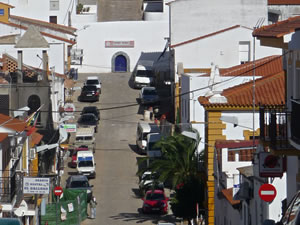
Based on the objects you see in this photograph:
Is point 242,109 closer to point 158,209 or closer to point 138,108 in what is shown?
point 158,209

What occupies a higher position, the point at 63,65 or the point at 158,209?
the point at 63,65

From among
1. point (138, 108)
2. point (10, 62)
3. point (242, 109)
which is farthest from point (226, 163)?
point (138, 108)

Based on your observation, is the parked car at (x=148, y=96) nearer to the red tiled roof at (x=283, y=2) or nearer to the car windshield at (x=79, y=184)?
the red tiled roof at (x=283, y=2)

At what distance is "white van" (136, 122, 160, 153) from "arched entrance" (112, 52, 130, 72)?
85.8ft

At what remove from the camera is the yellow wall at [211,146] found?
4491 centimetres

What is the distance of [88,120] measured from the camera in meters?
75.1

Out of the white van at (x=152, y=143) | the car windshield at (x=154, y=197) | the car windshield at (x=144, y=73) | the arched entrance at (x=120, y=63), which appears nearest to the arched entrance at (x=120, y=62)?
the arched entrance at (x=120, y=63)

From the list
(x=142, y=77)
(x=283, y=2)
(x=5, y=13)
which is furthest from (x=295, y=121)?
(x=142, y=77)

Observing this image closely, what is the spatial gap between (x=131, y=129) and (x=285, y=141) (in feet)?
167

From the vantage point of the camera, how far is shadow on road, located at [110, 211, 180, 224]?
54.3 meters

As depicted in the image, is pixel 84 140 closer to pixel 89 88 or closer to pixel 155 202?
pixel 89 88

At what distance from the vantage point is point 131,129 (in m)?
76.4

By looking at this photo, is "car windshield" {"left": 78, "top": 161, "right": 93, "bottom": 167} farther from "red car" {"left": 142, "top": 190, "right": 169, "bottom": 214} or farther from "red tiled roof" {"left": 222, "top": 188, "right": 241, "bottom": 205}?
"red tiled roof" {"left": 222, "top": 188, "right": 241, "bottom": 205}

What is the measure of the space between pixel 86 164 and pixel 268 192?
3542 centimetres
